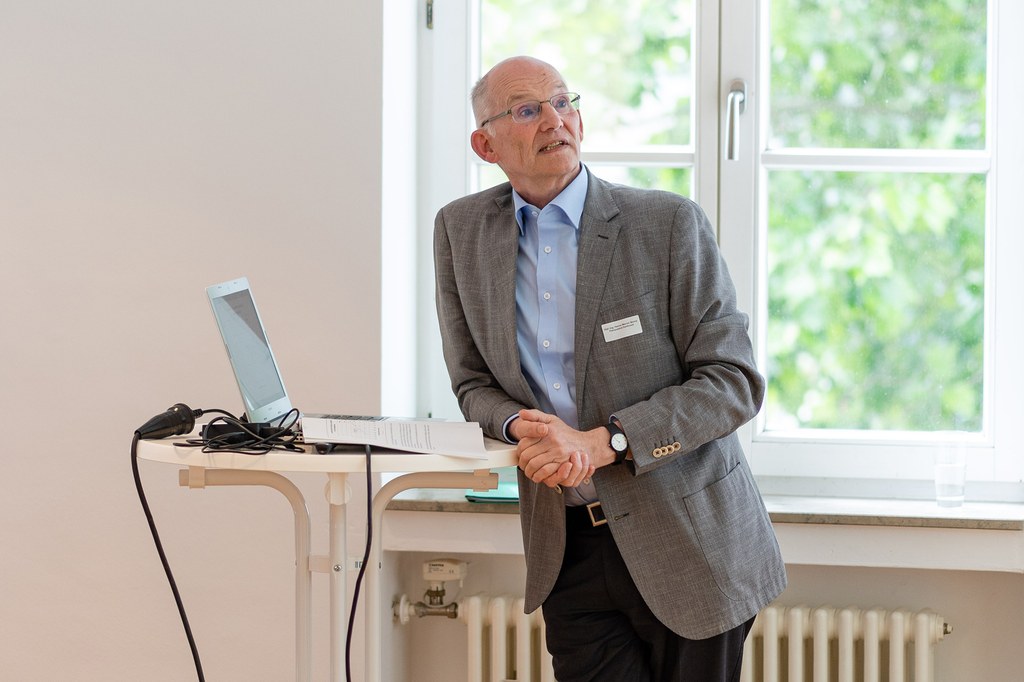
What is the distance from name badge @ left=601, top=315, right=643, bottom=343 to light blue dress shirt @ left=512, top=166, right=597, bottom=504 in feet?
0.25

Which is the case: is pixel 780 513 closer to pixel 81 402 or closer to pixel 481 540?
pixel 481 540

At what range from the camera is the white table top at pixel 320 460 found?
1.24 meters

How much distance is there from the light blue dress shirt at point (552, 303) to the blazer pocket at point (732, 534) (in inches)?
7.8

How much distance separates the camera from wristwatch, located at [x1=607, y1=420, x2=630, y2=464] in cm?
157

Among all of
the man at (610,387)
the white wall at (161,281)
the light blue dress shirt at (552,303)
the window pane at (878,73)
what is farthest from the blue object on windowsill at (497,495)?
the window pane at (878,73)

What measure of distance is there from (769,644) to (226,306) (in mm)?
1566

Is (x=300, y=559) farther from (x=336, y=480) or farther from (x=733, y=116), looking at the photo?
(x=733, y=116)

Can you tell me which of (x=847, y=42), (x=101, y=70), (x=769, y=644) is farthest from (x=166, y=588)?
(x=847, y=42)

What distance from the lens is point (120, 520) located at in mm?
2445

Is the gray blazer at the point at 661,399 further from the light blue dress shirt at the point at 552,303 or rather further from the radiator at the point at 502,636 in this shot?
the radiator at the point at 502,636

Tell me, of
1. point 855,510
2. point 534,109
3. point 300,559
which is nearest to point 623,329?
point 534,109

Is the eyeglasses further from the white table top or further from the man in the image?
the white table top

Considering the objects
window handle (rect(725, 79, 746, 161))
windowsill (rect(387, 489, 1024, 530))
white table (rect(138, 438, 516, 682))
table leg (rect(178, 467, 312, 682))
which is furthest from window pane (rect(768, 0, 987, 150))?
table leg (rect(178, 467, 312, 682))

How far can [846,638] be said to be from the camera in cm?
237
